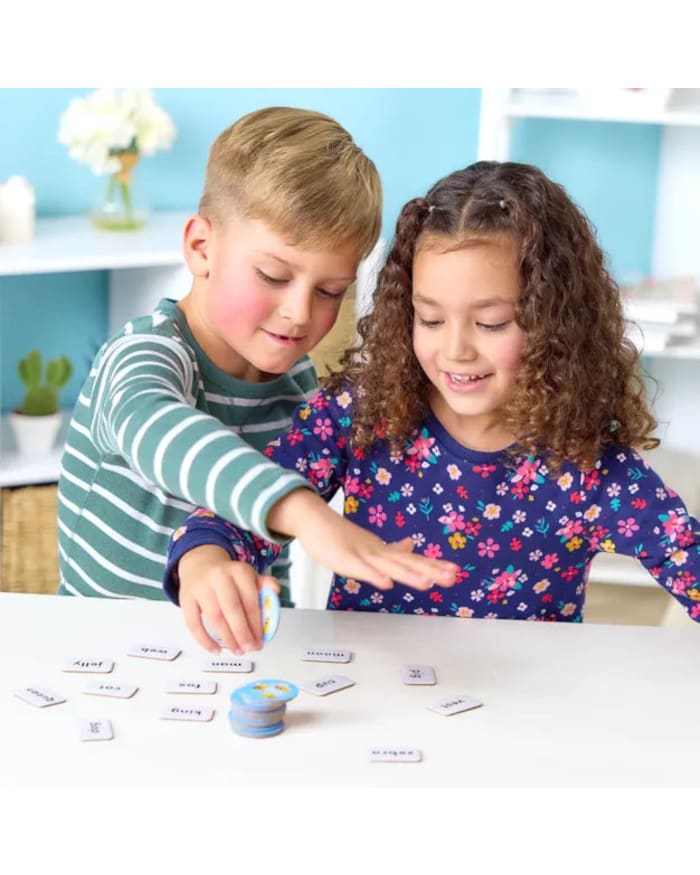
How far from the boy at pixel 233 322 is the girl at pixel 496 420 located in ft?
0.27

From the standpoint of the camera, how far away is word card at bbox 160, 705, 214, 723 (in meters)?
1.07

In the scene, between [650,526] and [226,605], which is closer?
[226,605]

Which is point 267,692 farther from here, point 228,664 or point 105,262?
point 105,262

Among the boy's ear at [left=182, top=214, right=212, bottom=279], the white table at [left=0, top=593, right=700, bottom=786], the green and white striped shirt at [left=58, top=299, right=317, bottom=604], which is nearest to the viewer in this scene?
the white table at [left=0, top=593, right=700, bottom=786]

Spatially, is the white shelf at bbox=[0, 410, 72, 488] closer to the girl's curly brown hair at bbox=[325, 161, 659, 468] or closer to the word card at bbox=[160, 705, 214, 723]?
the girl's curly brown hair at bbox=[325, 161, 659, 468]

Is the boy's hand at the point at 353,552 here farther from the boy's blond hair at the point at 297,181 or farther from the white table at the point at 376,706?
the boy's blond hair at the point at 297,181

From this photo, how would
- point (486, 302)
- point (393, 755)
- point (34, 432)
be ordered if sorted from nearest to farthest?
point (393, 755) → point (486, 302) → point (34, 432)

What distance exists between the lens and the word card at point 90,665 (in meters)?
1.14

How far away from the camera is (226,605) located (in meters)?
1.08

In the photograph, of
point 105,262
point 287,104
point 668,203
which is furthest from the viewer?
point 668,203

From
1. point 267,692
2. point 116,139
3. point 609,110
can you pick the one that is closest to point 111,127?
point 116,139

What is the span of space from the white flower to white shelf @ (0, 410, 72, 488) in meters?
0.64

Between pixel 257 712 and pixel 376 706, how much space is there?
0.12 metres

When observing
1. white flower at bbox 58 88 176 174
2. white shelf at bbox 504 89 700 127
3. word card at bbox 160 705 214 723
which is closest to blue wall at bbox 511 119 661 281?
white shelf at bbox 504 89 700 127
